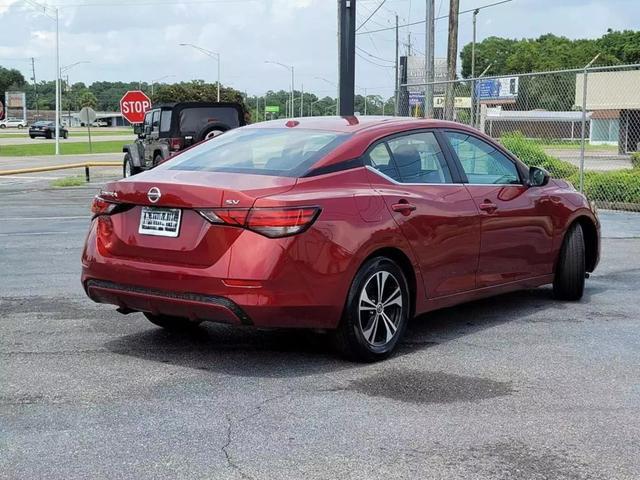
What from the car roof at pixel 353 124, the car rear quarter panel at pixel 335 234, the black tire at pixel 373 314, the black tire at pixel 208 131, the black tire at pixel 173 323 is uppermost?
the black tire at pixel 208 131

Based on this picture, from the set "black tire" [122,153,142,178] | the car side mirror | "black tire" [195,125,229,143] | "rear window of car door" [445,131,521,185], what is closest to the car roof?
"rear window of car door" [445,131,521,185]

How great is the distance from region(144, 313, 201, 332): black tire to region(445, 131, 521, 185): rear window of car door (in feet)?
7.86

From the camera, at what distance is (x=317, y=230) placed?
519 cm

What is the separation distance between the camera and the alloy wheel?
5.54 meters

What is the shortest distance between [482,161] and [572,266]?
4.67 ft

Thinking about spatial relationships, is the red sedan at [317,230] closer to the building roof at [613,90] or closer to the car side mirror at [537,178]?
the car side mirror at [537,178]

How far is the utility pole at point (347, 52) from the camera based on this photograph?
629 inches

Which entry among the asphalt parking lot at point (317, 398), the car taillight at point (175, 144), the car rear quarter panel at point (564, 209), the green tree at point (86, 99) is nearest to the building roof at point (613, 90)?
the car taillight at point (175, 144)

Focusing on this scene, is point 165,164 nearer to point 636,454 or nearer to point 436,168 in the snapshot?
point 436,168

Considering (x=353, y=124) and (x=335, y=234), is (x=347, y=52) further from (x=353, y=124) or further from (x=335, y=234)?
(x=335, y=234)

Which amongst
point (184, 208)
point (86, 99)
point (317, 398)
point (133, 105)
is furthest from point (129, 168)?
point (86, 99)

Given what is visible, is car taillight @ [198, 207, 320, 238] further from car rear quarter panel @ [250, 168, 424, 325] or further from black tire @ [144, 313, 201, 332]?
black tire @ [144, 313, 201, 332]

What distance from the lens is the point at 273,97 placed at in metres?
167

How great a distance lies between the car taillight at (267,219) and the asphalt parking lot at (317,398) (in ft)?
3.00
